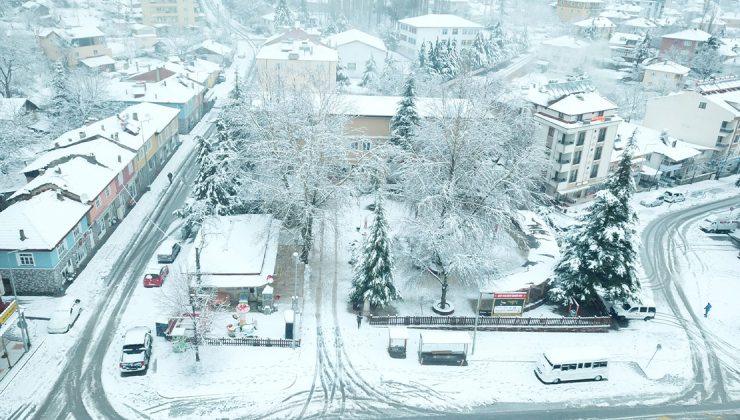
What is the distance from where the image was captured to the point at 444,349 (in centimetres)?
3103

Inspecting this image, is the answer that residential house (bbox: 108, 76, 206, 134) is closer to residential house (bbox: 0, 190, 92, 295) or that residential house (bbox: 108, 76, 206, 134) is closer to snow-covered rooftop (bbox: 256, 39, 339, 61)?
snow-covered rooftop (bbox: 256, 39, 339, 61)

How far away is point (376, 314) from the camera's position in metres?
35.3

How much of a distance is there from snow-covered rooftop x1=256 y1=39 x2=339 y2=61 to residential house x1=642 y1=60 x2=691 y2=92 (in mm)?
55939

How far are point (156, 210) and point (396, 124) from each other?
948 inches

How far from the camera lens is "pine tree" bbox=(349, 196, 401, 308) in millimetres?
33781

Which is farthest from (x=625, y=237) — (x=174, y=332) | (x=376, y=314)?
(x=174, y=332)

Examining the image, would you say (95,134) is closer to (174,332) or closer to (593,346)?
(174,332)

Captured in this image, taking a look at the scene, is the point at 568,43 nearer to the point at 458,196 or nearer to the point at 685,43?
the point at 685,43

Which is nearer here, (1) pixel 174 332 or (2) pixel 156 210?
(1) pixel 174 332

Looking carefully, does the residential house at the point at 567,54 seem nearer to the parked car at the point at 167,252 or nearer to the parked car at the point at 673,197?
the parked car at the point at 673,197

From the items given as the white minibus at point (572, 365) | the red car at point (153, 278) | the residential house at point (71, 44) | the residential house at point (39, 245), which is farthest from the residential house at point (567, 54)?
the residential house at point (39, 245)

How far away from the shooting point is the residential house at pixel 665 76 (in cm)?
9194

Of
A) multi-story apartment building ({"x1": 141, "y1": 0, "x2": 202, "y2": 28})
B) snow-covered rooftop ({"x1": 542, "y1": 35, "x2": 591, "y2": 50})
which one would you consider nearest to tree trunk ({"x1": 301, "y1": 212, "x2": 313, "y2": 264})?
snow-covered rooftop ({"x1": 542, "y1": 35, "x2": 591, "y2": 50})

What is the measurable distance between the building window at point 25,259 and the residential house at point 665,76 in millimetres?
94579
